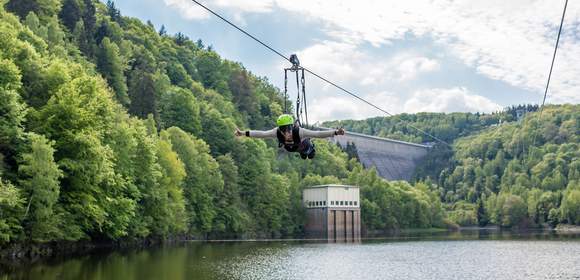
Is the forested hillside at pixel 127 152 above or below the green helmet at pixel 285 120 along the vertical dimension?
above

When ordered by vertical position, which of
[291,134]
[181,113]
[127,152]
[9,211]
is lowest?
[9,211]

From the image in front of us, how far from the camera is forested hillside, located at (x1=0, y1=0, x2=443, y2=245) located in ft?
183

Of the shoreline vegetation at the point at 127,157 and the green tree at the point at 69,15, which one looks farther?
the green tree at the point at 69,15

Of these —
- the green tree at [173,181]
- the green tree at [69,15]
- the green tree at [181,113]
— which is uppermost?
the green tree at [69,15]

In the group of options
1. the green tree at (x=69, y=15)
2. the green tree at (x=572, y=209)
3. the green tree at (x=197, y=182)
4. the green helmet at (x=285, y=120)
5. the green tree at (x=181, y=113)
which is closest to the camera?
the green helmet at (x=285, y=120)

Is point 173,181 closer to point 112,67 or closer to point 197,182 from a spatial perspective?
point 197,182

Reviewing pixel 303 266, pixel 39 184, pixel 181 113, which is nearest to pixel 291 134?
pixel 39 184

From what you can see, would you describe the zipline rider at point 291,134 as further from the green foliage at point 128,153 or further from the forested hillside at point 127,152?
the forested hillside at point 127,152

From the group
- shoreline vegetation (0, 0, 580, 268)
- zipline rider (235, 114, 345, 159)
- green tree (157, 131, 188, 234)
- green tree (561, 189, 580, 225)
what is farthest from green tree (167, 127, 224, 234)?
green tree (561, 189, 580, 225)

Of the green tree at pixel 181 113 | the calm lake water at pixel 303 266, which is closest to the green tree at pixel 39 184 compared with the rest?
the calm lake water at pixel 303 266

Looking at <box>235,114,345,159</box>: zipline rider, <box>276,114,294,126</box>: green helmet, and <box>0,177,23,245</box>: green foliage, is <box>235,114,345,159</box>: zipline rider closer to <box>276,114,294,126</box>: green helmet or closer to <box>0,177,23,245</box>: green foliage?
<box>276,114,294,126</box>: green helmet

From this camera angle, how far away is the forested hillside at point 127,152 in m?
55.7

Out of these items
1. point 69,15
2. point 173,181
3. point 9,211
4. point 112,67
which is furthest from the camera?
point 69,15

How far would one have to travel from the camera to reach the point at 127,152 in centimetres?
7550
